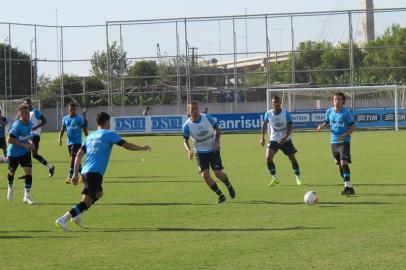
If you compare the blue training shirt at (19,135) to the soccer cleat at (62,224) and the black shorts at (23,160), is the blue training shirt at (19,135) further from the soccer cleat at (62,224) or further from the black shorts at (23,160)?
the soccer cleat at (62,224)

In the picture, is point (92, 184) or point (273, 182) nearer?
point (92, 184)

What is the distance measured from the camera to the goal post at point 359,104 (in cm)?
5081

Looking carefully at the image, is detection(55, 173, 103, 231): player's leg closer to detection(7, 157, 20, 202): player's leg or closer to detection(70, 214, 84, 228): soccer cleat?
detection(70, 214, 84, 228): soccer cleat

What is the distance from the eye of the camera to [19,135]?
16.0 m

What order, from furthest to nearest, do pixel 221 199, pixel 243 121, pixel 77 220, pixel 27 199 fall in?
pixel 243 121
pixel 27 199
pixel 221 199
pixel 77 220

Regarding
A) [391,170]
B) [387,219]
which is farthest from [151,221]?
[391,170]

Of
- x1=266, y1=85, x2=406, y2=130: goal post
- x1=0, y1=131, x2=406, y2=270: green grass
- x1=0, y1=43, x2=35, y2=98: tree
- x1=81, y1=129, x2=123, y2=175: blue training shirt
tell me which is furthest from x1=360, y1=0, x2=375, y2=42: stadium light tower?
x1=81, y1=129, x2=123, y2=175: blue training shirt

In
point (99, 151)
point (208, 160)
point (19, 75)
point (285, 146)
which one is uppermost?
point (19, 75)

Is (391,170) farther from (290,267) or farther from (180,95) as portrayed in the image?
(180,95)

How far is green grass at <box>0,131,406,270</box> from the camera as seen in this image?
9.46 meters

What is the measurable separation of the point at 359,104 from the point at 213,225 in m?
42.0

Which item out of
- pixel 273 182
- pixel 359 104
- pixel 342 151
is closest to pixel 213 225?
pixel 342 151

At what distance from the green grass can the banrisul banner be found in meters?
29.2

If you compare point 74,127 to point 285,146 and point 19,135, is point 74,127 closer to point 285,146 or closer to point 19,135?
point 19,135
